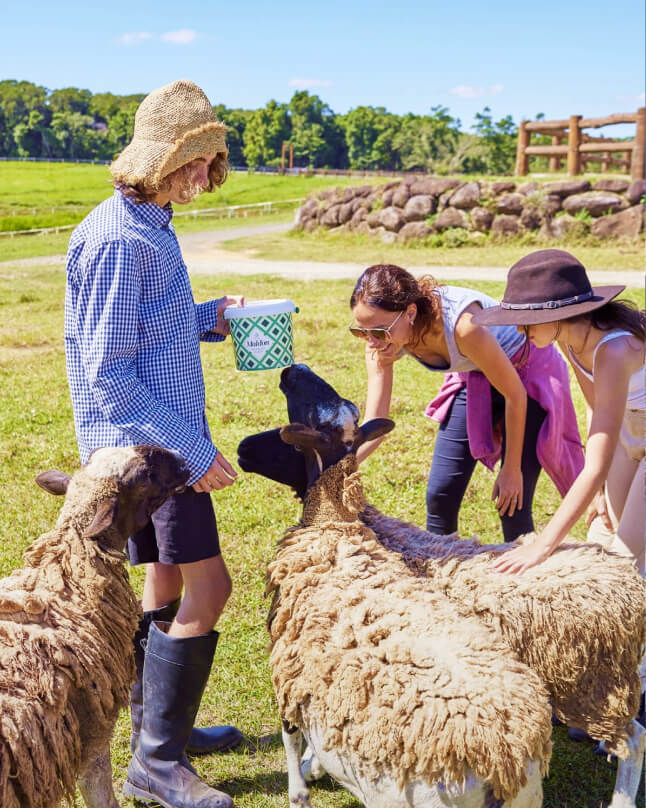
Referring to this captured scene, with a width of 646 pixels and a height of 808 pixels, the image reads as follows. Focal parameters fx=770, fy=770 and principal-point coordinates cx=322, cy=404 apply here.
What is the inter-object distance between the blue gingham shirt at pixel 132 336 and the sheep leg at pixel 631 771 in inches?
78.0

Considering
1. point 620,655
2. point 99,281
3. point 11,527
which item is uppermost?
point 99,281

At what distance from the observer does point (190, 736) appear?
362 centimetres

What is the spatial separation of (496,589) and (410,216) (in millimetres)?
22809

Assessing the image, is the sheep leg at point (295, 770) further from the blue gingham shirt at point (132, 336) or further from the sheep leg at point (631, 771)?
the sheep leg at point (631, 771)

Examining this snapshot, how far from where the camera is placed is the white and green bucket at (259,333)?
319 cm

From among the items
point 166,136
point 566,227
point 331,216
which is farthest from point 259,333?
point 331,216

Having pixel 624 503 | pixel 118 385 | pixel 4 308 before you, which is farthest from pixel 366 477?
pixel 4 308

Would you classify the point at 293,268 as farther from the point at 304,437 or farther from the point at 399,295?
the point at 304,437

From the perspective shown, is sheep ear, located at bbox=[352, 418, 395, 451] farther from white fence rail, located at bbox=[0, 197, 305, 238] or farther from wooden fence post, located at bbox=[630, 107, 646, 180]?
white fence rail, located at bbox=[0, 197, 305, 238]

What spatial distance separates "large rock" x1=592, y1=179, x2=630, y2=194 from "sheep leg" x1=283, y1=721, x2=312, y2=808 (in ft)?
71.3

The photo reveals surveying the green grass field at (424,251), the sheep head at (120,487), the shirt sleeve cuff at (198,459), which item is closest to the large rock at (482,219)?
the green grass field at (424,251)

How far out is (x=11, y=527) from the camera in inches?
233

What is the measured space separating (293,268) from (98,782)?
17294 mm

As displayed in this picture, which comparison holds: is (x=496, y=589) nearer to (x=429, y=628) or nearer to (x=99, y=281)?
(x=429, y=628)
